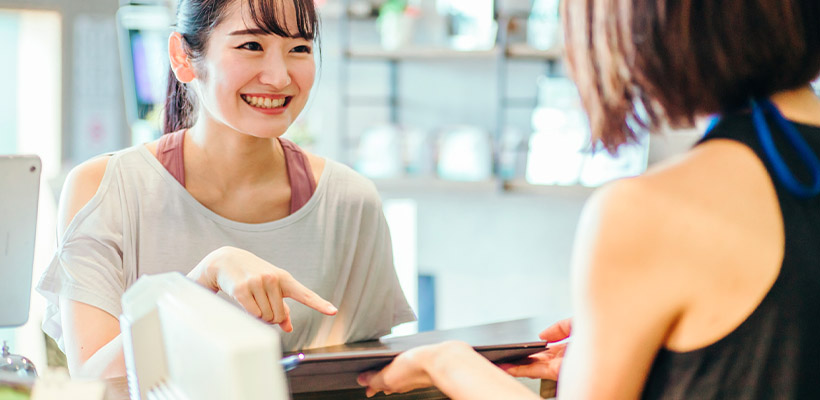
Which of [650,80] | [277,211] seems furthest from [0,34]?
[650,80]

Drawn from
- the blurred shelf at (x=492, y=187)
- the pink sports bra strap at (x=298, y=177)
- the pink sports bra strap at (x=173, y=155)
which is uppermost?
the pink sports bra strap at (x=173, y=155)

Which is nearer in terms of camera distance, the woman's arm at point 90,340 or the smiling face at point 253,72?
the woman's arm at point 90,340

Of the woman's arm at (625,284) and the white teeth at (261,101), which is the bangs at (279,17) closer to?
the white teeth at (261,101)

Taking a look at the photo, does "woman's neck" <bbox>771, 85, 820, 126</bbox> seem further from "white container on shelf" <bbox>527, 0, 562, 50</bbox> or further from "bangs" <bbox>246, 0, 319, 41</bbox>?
"white container on shelf" <bbox>527, 0, 562, 50</bbox>

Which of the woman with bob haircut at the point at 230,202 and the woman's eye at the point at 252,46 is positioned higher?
the woman's eye at the point at 252,46

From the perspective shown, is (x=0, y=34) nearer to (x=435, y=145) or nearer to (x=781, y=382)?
(x=435, y=145)

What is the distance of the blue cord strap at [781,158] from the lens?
0.67 meters

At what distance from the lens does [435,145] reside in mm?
3457

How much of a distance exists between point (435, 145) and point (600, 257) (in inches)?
110

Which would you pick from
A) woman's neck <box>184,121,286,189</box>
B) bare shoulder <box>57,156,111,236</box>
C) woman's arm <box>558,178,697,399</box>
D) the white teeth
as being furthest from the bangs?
woman's arm <box>558,178,697,399</box>

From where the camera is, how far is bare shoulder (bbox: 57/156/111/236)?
144 centimetres

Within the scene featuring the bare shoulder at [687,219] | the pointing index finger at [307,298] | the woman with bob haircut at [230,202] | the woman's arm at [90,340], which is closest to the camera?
the bare shoulder at [687,219]

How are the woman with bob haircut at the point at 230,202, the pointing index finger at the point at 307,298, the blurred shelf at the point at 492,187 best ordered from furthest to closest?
the blurred shelf at the point at 492,187
the woman with bob haircut at the point at 230,202
the pointing index finger at the point at 307,298

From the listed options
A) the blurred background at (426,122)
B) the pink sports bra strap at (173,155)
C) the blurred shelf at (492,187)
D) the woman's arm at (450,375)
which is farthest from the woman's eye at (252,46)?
the blurred shelf at (492,187)
